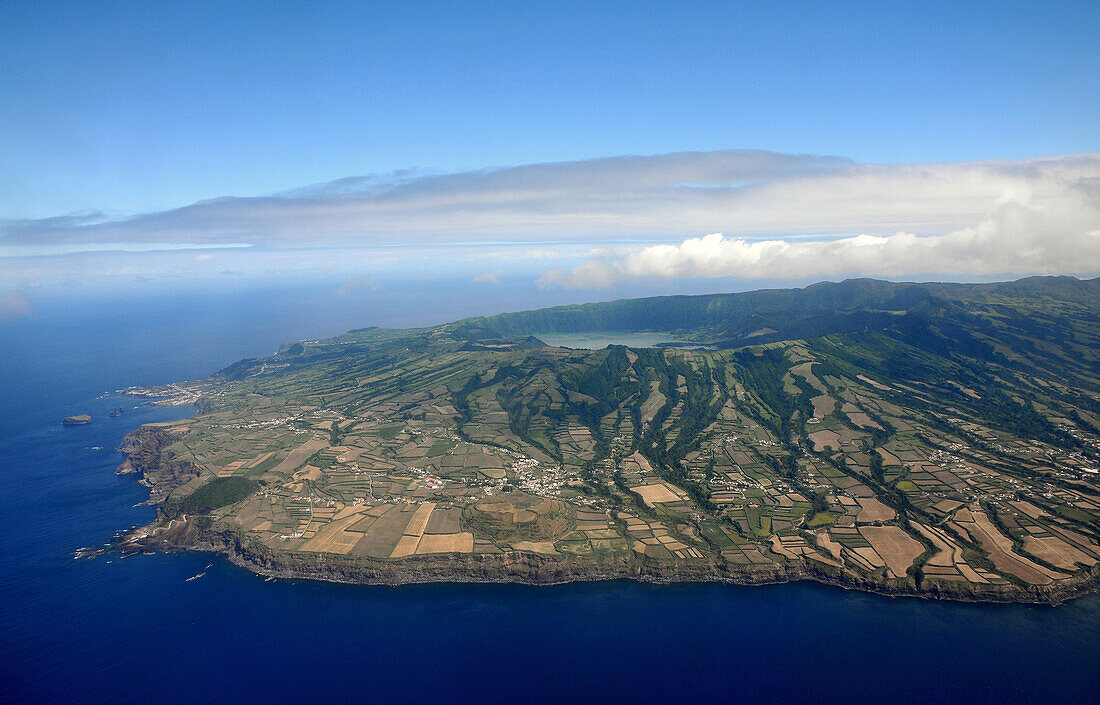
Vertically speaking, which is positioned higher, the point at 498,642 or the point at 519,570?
the point at 519,570

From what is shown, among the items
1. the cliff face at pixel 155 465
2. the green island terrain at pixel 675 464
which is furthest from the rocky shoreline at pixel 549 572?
the cliff face at pixel 155 465

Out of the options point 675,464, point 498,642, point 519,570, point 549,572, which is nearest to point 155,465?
point 519,570

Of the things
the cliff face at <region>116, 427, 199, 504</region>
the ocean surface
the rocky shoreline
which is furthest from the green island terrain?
the ocean surface

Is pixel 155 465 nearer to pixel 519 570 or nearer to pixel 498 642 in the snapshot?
pixel 519 570

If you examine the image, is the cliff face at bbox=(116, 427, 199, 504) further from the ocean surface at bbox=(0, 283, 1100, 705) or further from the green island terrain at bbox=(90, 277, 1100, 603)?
the ocean surface at bbox=(0, 283, 1100, 705)

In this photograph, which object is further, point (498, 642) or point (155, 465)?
point (155, 465)

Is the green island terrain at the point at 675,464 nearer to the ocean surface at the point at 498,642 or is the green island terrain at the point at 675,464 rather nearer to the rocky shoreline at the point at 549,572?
the rocky shoreline at the point at 549,572

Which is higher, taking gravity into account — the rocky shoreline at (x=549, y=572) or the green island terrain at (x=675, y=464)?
the green island terrain at (x=675, y=464)
